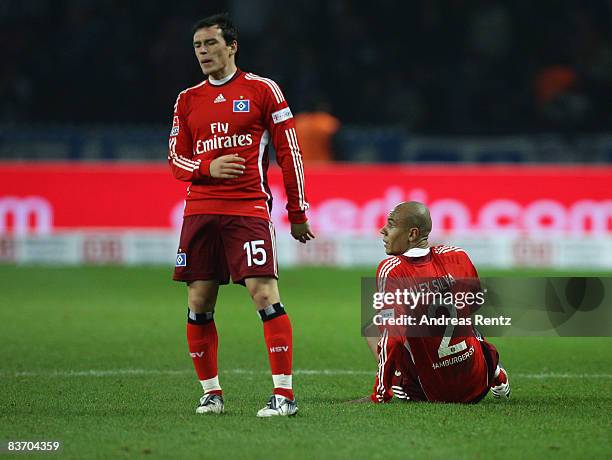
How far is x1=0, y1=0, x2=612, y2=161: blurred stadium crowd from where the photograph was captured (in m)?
18.3

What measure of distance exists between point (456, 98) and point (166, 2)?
16.1 ft

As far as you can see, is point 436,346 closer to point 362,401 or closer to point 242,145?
point 362,401

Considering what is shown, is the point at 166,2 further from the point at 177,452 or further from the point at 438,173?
the point at 177,452

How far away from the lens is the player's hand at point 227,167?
574 centimetres

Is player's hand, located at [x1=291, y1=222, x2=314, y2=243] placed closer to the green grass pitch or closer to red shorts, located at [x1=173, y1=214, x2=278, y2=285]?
red shorts, located at [x1=173, y1=214, x2=278, y2=285]

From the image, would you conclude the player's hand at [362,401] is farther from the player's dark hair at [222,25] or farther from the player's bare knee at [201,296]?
the player's dark hair at [222,25]

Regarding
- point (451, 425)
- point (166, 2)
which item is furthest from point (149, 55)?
point (451, 425)

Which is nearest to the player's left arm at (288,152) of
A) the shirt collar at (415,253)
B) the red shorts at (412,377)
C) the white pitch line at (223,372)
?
the shirt collar at (415,253)

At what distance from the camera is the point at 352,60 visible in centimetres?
1897

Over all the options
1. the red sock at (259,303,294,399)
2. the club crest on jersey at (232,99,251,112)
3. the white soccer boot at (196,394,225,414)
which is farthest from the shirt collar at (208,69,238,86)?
the white soccer boot at (196,394,225,414)

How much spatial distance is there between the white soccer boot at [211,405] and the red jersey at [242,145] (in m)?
0.91

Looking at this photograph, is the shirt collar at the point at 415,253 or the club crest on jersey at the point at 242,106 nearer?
the club crest on jersey at the point at 242,106

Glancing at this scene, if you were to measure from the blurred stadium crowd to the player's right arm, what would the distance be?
38.1 ft

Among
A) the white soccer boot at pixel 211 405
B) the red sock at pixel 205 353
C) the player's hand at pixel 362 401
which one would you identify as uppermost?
the red sock at pixel 205 353
